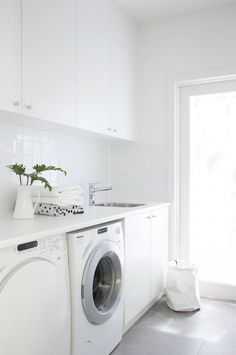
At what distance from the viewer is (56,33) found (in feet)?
6.80

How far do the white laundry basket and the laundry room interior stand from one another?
0.4 inches

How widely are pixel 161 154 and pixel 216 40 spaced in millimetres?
1140

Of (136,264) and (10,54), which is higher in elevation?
(10,54)

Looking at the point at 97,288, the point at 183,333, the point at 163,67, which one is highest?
the point at 163,67

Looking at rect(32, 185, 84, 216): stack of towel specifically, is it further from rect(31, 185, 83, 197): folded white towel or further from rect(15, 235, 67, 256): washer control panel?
rect(15, 235, 67, 256): washer control panel

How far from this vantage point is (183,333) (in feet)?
7.66

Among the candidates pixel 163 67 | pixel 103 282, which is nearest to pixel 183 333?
pixel 103 282

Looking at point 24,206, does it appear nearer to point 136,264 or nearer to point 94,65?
point 136,264

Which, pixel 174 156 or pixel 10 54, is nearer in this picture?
pixel 10 54

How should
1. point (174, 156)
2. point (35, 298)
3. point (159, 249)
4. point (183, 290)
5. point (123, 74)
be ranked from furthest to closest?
point (174, 156) < point (123, 74) < point (159, 249) < point (183, 290) < point (35, 298)

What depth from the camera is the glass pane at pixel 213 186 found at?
304 cm

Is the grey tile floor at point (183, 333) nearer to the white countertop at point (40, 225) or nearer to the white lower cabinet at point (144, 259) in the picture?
the white lower cabinet at point (144, 259)

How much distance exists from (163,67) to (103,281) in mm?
2120

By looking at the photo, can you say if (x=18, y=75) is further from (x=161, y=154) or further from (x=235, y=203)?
(x=235, y=203)
